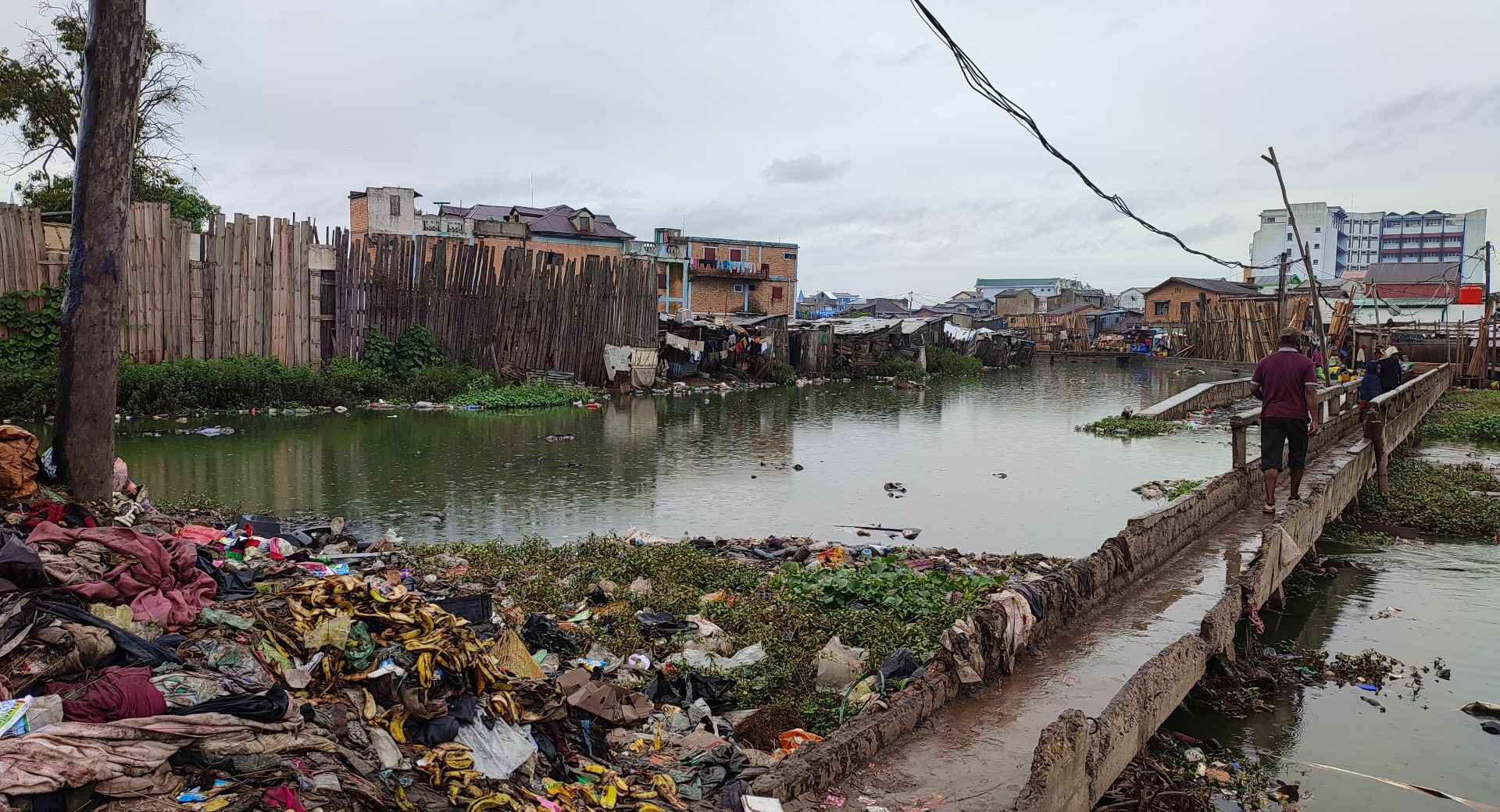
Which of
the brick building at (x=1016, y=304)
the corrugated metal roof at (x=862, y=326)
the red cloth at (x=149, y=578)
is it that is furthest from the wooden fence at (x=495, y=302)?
the brick building at (x=1016, y=304)

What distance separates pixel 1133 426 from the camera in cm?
1780

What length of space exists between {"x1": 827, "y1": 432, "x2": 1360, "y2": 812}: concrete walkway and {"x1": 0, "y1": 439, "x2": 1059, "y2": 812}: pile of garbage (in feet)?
1.22

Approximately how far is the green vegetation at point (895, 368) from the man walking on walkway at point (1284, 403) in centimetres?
2453

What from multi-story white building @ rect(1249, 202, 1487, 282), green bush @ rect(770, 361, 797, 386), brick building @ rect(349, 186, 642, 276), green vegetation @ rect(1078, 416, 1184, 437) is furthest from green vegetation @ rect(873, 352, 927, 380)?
multi-story white building @ rect(1249, 202, 1487, 282)

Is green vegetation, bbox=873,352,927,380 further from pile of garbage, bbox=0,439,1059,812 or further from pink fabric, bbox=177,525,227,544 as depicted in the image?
pink fabric, bbox=177,525,227,544

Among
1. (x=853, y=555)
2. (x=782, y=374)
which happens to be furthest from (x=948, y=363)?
(x=853, y=555)

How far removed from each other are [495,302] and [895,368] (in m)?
17.2

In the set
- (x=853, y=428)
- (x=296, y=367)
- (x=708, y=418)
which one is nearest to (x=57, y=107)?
(x=296, y=367)

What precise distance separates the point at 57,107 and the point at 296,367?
863cm

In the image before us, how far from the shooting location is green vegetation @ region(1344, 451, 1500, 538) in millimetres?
9719

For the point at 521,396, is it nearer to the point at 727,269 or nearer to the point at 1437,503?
the point at 1437,503

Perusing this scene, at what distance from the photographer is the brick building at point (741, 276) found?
5144cm

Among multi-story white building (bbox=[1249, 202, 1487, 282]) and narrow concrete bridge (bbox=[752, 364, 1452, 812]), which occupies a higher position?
multi-story white building (bbox=[1249, 202, 1487, 282])

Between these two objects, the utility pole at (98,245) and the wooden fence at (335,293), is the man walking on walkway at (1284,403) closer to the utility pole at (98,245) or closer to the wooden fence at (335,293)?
the utility pole at (98,245)
